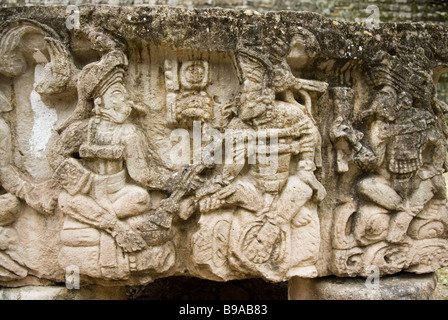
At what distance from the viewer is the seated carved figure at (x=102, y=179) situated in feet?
8.09

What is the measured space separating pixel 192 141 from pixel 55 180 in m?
0.93

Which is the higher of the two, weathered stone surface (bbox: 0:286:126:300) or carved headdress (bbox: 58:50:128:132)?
carved headdress (bbox: 58:50:128:132)

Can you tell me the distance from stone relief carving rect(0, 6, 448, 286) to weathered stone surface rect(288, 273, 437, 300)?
0.43 ft

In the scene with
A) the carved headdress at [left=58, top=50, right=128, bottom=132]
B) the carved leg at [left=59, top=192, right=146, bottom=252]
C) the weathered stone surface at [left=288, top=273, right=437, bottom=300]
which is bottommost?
the weathered stone surface at [left=288, top=273, right=437, bottom=300]

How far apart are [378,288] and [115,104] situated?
225cm

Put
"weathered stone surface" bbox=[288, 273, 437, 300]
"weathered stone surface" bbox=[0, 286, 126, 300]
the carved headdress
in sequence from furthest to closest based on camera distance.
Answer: "weathered stone surface" bbox=[288, 273, 437, 300]
"weathered stone surface" bbox=[0, 286, 126, 300]
the carved headdress

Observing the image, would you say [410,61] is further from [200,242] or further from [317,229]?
[200,242]

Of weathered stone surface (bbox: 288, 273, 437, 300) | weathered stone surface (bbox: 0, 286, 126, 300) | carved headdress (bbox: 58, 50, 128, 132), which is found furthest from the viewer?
weathered stone surface (bbox: 288, 273, 437, 300)

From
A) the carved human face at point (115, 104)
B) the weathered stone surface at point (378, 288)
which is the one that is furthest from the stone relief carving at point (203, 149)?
the weathered stone surface at point (378, 288)

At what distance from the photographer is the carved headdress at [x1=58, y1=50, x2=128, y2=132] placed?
8.07ft

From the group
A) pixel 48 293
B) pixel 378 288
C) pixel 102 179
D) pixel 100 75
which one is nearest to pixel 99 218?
pixel 102 179

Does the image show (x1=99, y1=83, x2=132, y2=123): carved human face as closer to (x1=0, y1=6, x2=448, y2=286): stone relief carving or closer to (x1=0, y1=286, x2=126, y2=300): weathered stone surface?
(x1=0, y1=6, x2=448, y2=286): stone relief carving

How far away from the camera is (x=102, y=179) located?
98.3 inches

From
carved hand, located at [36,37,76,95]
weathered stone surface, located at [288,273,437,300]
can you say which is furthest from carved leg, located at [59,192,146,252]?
weathered stone surface, located at [288,273,437,300]
